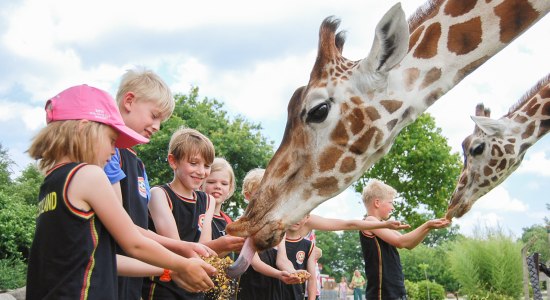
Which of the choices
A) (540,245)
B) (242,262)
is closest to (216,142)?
(540,245)

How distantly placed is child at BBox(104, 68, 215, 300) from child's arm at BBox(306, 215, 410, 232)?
7.12 ft

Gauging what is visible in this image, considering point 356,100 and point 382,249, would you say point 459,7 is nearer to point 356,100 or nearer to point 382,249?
point 356,100

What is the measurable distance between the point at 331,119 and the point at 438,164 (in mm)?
20733

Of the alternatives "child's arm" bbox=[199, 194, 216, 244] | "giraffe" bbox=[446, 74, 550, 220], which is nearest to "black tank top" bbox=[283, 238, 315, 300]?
"child's arm" bbox=[199, 194, 216, 244]

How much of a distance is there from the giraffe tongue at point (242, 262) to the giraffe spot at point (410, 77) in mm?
1562

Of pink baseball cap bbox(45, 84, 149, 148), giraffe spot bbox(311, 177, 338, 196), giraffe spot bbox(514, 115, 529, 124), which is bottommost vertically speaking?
giraffe spot bbox(311, 177, 338, 196)

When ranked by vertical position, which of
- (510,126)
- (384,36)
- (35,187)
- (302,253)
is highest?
(35,187)

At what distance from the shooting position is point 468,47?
3838 millimetres

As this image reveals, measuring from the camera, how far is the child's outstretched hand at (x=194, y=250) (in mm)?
3041

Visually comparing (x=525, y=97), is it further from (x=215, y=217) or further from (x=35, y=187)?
(x=35, y=187)

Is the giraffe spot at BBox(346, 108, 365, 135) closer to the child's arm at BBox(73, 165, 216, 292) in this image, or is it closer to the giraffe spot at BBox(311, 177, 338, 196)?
the giraffe spot at BBox(311, 177, 338, 196)

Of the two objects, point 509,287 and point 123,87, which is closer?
point 123,87

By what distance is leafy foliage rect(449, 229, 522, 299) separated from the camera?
60.2 feet

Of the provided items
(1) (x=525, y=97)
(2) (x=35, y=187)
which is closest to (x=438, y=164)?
(1) (x=525, y=97)
